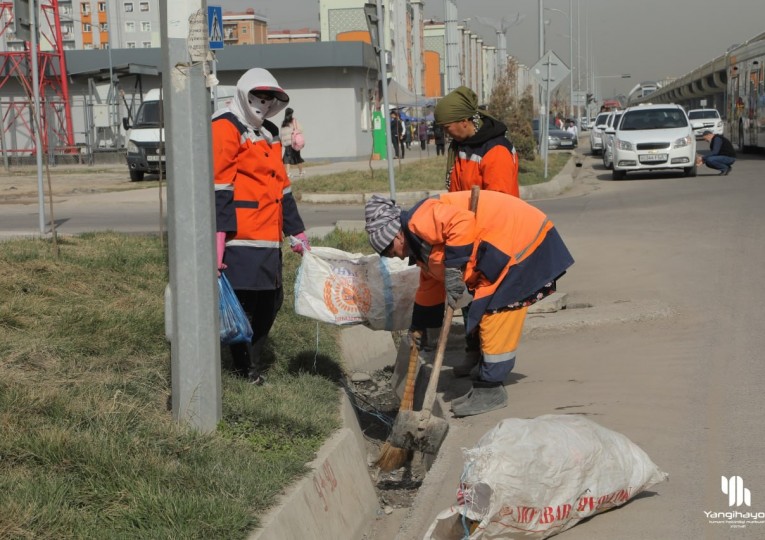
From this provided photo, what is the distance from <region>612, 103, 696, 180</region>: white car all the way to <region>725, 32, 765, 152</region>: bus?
5.88 m

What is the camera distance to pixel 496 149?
655 centimetres

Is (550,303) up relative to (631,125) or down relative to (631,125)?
down

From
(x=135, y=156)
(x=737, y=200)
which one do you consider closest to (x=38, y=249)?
(x=737, y=200)

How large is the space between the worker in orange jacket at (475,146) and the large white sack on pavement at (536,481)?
2.17 metres

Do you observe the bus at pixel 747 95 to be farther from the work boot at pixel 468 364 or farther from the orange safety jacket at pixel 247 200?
the orange safety jacket at pixel 247 200

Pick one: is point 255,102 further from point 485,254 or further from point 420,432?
point 420,432

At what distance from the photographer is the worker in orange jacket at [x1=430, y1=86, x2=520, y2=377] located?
6.39m

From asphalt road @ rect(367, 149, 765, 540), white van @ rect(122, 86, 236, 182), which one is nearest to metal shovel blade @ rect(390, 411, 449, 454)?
asphalt road @ rect(367, 149, 765, 540)

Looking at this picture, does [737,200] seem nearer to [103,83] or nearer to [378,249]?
[378,249]

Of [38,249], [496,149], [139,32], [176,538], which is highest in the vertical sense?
[139,32]

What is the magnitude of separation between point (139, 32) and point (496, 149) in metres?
119

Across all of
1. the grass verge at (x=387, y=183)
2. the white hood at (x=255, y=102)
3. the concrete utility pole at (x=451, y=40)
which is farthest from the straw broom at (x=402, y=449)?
the concrete utility pole at (x=451, y=40)

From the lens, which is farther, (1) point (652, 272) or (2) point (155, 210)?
(2) point (155, 210)

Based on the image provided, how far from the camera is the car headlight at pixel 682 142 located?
23.5 meters
